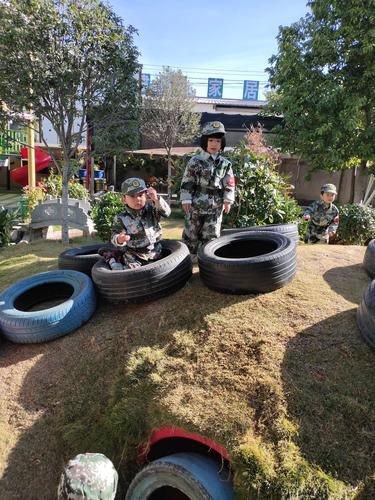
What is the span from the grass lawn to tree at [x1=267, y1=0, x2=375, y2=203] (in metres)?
9.19

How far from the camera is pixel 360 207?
26.9ft

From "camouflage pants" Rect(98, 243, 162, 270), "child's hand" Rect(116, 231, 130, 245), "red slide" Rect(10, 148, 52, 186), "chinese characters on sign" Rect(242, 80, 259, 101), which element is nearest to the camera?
"child's hand" Rect(116, 231, 130, 245)

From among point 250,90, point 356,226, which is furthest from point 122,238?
point 250,90

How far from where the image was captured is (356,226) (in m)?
7.96

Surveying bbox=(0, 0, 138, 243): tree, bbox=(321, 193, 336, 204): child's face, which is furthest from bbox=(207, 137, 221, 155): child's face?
bbox=(0, 0, 138, 243): tree

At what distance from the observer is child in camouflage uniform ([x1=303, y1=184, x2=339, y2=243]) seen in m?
6.69

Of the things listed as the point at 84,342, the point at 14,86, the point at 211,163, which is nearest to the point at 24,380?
the point at 84,342

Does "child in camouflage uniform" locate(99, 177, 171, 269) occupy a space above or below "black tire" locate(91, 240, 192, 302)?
above

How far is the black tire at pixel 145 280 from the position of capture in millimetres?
3854

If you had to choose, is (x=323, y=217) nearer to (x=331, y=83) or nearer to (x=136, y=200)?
(x=136, y=200)

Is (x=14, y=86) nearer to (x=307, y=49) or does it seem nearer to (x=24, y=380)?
(x=24, y=380)

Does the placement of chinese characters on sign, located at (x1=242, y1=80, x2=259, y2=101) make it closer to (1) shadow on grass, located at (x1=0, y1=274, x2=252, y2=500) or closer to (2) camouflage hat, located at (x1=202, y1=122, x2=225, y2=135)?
(2) camouflage hat, located at (x1=202, y1=122, x2=225, y2=135)

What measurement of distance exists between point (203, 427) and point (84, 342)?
1.70 meters

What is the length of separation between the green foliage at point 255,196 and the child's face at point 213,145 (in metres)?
2.05
